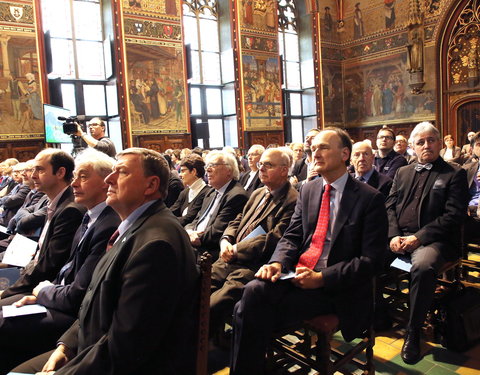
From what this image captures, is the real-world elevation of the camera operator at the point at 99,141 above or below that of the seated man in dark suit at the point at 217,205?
above

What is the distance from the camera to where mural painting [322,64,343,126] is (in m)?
17.2

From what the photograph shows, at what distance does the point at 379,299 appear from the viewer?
347 cm

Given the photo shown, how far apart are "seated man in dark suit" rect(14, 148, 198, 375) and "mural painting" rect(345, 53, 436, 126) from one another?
15.6m

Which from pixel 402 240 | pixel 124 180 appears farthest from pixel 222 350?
pixel 124 180

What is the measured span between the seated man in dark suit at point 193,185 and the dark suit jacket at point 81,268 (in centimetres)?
205

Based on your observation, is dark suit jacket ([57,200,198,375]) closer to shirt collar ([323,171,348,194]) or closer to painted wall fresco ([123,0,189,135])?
shirt collar ([323,171,348,194])

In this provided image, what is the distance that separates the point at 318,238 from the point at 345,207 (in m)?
0.29

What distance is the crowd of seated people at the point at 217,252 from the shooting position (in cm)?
166

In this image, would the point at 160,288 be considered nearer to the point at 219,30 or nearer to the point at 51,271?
the point at 51,271

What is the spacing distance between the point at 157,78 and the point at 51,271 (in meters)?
11.3

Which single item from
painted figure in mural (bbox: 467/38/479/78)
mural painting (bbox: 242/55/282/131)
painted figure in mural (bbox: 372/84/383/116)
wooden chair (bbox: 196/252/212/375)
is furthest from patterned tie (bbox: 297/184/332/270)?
painted figure in mural (bbox: 372/84/383/116)

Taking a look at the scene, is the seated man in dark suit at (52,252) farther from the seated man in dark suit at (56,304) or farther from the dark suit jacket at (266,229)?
the dark suit jacket at (266,229)

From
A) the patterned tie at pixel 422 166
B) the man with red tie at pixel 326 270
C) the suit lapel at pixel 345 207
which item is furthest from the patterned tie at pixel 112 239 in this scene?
the patterned tie at pixel 422 166

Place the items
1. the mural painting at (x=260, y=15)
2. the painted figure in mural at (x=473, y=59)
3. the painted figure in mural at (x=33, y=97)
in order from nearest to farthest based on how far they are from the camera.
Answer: the painted figure in mural at (x=33, y=97)
the painted figure in mural at (x=473, y=59)
the mural painting at (x=260, y=15)
